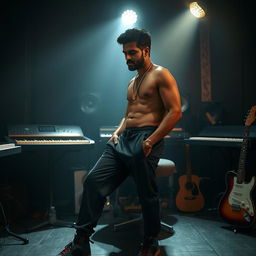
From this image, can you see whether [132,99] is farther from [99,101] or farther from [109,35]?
[109,35]

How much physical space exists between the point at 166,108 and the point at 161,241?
1408mm

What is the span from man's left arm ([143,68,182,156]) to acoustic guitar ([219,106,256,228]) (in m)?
1.30

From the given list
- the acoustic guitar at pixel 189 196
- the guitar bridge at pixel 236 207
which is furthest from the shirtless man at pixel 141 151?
the acoustic guitar at pixel 189 196

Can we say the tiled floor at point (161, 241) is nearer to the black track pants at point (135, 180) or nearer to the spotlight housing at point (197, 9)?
the black track pants at point (135, 180)

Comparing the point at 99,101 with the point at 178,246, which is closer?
the point at 178,246

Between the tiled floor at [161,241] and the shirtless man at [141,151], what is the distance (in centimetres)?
42

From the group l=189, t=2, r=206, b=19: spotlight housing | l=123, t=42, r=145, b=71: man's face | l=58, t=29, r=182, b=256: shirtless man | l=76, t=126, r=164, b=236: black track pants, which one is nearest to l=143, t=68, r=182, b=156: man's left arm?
l=58, t=29, r=182, b=256: shirtless man

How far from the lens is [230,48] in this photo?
175 inches

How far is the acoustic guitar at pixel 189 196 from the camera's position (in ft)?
12.1

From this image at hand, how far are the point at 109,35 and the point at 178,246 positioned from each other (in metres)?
3.23

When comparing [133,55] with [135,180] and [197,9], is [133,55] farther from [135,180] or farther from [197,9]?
[197,9]

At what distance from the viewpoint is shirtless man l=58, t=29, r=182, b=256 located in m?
2.14

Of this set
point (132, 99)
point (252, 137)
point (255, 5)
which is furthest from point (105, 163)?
point (255, 5)

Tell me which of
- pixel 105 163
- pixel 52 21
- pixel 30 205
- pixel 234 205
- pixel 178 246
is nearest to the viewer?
pixel 105 163
